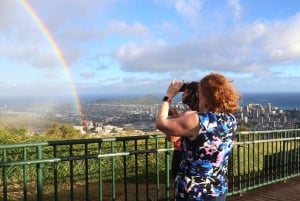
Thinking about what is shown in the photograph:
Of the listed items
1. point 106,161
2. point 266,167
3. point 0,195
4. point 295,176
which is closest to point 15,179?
point 0,195

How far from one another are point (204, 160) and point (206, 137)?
0.57 ft

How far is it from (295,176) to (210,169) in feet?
23.1

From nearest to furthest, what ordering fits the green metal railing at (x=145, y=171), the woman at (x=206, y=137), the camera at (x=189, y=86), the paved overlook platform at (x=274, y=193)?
the woman at (x=206, y=137), the camera at (x=189, y=86), the paved overlook platform at (x=274, y=193), the green metal railing at (x=145, y=171)

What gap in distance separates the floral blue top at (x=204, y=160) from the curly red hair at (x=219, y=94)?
7 cm

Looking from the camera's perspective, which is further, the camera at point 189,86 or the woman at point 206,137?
the camera at point 189,86

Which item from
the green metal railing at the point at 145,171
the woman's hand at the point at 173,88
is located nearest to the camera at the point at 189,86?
the woman's hand at the point at 173,88

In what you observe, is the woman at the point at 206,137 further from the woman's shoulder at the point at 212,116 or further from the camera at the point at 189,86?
the camera at the point at 189,86

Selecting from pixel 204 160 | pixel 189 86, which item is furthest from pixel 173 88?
pixel 204 160

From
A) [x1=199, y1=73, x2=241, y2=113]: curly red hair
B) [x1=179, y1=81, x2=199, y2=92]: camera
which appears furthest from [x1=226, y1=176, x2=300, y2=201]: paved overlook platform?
[x1=199, y1=73, x2=241, y2=113]: curly red hair

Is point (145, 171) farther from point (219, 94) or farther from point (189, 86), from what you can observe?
point (219, 94)

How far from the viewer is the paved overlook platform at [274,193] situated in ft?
26.9

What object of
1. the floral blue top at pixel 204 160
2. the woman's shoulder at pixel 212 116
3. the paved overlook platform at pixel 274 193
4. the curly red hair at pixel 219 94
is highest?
the curly red hair at pixel 219 94

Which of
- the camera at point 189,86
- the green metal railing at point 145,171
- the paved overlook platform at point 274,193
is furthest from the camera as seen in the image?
the green metal railing at point 145,171

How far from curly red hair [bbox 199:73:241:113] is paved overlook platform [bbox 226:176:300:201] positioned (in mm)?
4735
